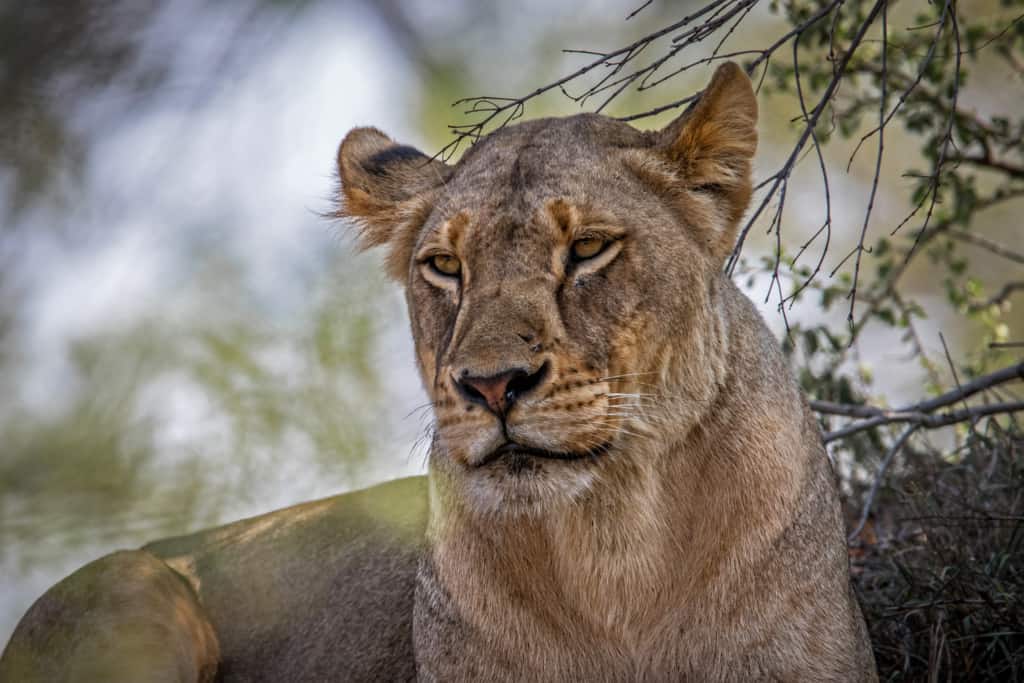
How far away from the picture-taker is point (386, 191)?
425cm

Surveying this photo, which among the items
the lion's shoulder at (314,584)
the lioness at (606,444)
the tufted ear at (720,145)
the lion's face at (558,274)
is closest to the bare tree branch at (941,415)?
the lioness at (606,444)

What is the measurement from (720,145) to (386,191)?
1.24 m

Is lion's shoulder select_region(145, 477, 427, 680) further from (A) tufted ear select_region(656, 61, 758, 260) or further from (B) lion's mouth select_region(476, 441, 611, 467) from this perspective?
(A) tufted ear select_region(656, 61, 758, 260)

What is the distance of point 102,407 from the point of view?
51.1 inches

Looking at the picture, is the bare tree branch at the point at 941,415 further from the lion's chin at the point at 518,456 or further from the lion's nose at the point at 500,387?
the lion's nose at the point at 500,387

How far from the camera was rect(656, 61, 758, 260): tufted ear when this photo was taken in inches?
145

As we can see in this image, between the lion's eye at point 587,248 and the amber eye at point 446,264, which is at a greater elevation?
the lion's eye at point 587,248

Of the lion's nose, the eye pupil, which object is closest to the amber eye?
the eye pupil

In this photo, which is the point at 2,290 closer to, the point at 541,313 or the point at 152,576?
the point at 541,313

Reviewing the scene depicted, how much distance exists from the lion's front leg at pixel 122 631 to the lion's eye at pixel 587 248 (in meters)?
1.78

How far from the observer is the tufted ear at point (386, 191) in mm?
4223

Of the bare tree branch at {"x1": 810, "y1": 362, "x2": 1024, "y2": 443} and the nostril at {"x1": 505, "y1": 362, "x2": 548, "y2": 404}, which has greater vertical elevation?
the bare tree branch at {"x1": 810, "y1": 362, "x2": 1024, "y2": 443}

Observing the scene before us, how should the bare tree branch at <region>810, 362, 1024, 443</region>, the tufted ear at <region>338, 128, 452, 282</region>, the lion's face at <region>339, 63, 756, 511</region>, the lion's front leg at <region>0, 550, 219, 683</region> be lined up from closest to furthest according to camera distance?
the lion's face at <region>339, 63, 756, 511</region> → the lion's front leg at <region>0, 550, 219, 683</region> → the tufted ear at <region>338, 128, 452, 282</region> → the bare tree branch at <region>810, 362, 1024, 443</region>

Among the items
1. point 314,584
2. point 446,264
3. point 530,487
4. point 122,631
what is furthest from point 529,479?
Answer: point 314,584
